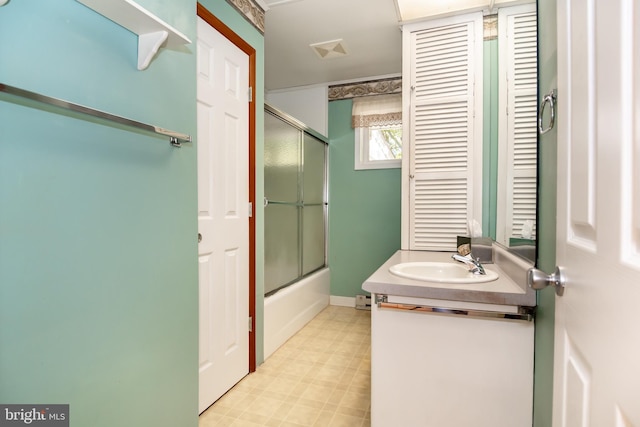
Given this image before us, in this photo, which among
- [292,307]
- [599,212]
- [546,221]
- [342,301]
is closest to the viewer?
[599,212]

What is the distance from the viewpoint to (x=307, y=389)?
202cm

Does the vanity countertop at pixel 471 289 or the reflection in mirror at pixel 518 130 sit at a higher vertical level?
the reflection in mirror at pixel 518 130

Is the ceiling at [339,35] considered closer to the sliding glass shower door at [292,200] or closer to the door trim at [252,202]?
the door trim at [252,202]

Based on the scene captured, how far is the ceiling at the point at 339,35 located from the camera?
89.0 inches

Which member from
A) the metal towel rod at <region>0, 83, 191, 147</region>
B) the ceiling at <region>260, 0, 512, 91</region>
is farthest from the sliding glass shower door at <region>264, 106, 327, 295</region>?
the metal towel rod at <region>0, 83, 191, 147</region>

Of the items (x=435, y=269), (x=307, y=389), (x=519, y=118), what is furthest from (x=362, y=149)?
(x=307, y=389)

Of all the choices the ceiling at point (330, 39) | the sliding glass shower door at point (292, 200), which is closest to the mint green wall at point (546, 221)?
the ceiling at point (330, 39)

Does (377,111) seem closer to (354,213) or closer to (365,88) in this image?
(365,88)

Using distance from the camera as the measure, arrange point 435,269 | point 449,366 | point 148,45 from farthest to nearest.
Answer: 1. point 435,269
2. point 449,366
3. point 148,45

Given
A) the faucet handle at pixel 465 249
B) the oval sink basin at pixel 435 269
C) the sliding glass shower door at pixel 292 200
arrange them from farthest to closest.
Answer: the sliding glass shower door at pixel 292 200 → the faucet handle at pixel 465 249 → the oval sink basin at pixel 435 269

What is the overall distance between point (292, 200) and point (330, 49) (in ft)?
4.65

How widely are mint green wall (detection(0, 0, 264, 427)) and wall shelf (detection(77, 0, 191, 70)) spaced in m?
0.03

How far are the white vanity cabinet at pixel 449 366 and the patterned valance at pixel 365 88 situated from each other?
2778 mm

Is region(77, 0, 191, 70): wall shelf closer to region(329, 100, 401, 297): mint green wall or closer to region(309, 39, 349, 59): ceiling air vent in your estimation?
region(309, 39, 349, 59): ceiling air vent
